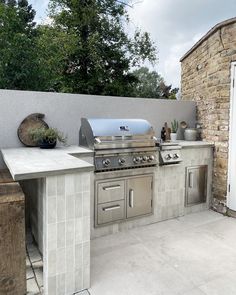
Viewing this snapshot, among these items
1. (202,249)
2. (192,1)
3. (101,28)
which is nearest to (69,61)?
(101,28)

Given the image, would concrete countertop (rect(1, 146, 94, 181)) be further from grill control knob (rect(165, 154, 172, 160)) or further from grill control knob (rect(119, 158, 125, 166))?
grill control knob (rect(165, 154, 172, 160))

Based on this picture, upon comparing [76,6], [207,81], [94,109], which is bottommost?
[94,109]

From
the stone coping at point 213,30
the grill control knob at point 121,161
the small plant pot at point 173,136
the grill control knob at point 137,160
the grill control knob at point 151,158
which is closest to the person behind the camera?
the grill control knob at point 121,161

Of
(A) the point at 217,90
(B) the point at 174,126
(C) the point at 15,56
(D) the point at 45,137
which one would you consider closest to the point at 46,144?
(D) the point at 45,137

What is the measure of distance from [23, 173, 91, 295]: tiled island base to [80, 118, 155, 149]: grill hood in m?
1.12

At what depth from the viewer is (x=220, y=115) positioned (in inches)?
174

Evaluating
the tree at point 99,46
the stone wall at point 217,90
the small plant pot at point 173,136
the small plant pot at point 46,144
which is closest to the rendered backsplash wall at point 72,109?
the small plant pot at point 173,136

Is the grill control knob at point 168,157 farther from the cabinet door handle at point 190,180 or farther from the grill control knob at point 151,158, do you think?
the cabinet door handle at point 190,180

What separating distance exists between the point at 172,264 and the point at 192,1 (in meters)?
5.37

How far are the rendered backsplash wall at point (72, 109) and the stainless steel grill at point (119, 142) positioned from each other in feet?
1.51

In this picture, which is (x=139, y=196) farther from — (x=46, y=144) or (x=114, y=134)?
(x=46, y=144)

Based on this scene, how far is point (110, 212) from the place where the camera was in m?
3.56

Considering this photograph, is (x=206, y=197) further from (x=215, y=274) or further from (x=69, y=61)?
(x=69, y=61)

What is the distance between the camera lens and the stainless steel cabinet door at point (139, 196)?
3703 millimetres
